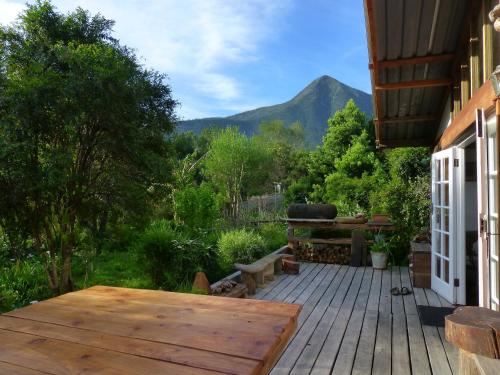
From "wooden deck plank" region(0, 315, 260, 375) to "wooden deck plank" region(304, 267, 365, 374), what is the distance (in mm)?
1722

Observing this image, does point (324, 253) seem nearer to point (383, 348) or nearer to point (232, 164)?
point (383, 348)

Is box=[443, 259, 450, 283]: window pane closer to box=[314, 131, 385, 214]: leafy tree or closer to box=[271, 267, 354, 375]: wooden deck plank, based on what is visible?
box=[271, 267, 354, 375]: wooden deck plank

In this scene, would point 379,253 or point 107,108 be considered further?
point 379,253

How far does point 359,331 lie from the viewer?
135 inches

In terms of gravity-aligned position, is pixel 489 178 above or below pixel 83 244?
above

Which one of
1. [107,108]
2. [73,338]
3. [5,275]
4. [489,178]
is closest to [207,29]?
[107,108]

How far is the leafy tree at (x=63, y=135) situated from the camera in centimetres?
338

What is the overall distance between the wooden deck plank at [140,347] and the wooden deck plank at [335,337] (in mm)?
1722

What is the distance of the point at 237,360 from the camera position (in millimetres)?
1090

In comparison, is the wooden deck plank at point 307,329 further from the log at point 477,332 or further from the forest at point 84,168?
the log at point 477,332

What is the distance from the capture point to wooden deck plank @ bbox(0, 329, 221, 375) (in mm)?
1047

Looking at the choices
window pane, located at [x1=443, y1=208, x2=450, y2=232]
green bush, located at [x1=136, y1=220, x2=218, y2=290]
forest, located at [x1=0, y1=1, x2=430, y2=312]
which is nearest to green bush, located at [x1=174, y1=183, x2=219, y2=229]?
forest, located at [x1=0, y1=1, x2=430, y2=312]

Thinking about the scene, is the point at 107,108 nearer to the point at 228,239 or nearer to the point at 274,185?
the point at 228,239

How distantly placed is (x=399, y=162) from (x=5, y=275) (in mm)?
9487
